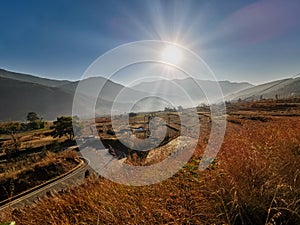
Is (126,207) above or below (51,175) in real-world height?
above

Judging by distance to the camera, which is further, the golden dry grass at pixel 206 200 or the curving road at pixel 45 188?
the curving road at pixel 45 188

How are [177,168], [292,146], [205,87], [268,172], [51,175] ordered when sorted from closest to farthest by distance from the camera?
[268,172], [292,146], [177,168], [205,87], [51,175]

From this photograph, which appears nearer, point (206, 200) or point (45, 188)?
point (206, 200)

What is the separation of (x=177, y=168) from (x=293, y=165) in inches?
81.8

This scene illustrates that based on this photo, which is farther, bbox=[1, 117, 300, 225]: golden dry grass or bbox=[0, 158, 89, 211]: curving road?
bbox=[0, 158, 89, 211]: curving road

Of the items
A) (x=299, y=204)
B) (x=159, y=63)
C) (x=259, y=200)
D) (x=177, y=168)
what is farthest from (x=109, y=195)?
(x=159, y=63)

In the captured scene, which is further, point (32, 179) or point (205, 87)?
point (32, 179)

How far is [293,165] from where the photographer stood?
10.1 feet

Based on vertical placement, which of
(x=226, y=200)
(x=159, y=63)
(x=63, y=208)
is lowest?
(x=63, y=208)

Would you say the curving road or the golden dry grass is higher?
the golden dry grass

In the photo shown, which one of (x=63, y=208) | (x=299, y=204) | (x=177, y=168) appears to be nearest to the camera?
(x=299, y=204)

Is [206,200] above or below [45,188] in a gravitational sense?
above

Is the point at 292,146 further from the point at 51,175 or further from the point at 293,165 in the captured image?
the point at 51,175

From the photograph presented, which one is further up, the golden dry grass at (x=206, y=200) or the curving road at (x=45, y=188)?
the golden dry grass at (x=206, y=200)
